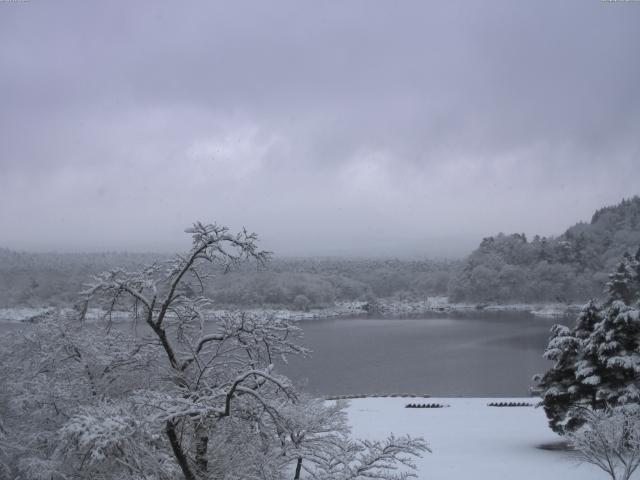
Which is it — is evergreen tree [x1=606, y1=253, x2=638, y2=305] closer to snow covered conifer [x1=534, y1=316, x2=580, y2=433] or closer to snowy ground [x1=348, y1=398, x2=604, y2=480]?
snowy ground [x1=348, y1=398, x2=604, y2=480]

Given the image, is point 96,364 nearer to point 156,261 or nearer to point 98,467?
point 98,467

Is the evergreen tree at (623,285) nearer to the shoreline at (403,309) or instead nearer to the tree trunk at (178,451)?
the shoreline at (403,309)

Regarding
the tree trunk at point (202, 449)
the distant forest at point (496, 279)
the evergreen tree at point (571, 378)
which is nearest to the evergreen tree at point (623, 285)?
the evergreen tree at point (571, 378)

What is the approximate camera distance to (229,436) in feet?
13.6

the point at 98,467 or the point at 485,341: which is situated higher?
the point at 98,467

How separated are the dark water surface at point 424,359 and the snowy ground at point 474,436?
3108 millimetres

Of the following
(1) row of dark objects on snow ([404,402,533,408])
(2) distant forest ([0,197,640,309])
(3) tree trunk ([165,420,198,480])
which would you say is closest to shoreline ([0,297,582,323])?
(2) distant forest ([0,197,640,309])

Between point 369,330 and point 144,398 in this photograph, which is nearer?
point 144,398

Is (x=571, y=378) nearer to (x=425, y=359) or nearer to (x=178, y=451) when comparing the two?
(x=178, y=451)

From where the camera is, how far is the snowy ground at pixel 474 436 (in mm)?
10375

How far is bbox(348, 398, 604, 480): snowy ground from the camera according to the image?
408 inches

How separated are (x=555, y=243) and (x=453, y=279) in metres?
15.3

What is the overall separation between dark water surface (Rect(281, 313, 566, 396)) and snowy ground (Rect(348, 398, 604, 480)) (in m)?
4.95

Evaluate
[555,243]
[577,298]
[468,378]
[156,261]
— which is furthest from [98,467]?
[555,243]
